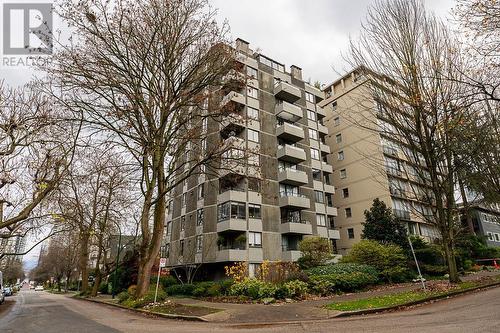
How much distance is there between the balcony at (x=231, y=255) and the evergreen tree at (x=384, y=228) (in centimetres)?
1317

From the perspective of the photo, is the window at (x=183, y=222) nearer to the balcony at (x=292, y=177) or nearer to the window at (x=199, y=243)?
the window at (x=199, y=243)

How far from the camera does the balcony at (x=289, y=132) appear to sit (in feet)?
128

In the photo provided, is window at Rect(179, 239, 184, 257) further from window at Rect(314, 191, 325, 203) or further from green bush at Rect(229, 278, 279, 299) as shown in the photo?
green bush at Rect(229, 278, 279, 299)

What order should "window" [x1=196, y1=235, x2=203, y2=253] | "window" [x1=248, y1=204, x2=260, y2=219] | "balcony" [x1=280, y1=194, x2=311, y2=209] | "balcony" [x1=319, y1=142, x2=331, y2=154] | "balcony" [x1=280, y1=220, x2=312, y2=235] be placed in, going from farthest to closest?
"balcony" [x1=319, y1=142, x2=331, y2=154] < "balcony" [x1=280, y1=194, x2=311, y2=209] < "window" [x1=196, y1=235, x2=203, y2=253] < "balcony" [x1=280, y1=220, x2=312, y2=235] < "window" [x1=248, y1=204, x2=260, y2=219]

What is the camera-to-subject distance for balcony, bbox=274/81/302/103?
4172cm

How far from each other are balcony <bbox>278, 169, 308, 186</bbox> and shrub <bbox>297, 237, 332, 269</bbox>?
35.7 ft

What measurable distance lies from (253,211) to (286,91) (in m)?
16.5

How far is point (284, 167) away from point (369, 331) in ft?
102

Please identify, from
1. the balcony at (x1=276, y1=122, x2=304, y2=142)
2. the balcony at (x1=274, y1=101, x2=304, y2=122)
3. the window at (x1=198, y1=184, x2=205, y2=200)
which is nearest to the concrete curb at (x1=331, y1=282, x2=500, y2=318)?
the balcony at (x1=276, y1=122, x2=304, y2=142)

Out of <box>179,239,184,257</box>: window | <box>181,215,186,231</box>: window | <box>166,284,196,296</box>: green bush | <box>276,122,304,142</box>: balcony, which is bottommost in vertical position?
<box>166,284,196,296</box>: green bush

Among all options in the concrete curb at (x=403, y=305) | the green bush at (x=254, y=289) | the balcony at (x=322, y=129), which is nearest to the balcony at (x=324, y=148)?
the balcony at (x=322, y=129)

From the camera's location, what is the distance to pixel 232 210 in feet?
106

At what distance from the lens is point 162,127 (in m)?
17.6

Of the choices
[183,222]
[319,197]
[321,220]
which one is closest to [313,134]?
[319,197]
